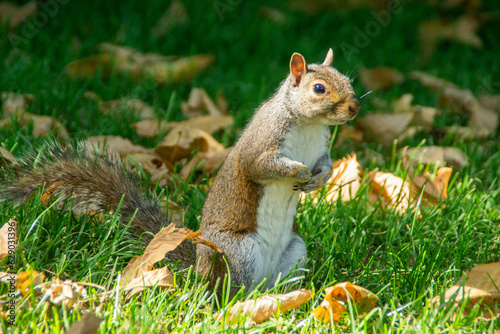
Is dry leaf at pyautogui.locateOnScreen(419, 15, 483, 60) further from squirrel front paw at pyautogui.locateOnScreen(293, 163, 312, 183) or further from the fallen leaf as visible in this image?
squirrel front paw at pyautogui.locateOnScreen(293, 163, 312, 183)

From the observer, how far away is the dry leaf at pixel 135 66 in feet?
10.2

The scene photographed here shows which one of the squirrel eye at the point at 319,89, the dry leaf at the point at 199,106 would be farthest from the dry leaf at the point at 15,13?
the squirrel eye at the point at 319,89

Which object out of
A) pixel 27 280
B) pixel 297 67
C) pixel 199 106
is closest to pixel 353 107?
pixel 297 67

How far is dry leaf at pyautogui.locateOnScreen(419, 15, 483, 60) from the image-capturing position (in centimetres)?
398

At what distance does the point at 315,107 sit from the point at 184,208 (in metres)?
0.72

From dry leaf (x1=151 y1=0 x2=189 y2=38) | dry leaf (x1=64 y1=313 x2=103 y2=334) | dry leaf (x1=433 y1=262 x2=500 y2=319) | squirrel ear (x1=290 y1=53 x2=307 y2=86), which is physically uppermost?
dry leaf (x1=151 y1=0 x2=189 y2=38)

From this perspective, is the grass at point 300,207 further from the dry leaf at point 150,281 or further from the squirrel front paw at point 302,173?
the squirrel front paw at point 302,173

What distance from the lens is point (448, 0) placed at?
4270mm

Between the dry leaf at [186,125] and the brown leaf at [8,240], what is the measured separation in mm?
1068

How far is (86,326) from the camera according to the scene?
48.9 inches

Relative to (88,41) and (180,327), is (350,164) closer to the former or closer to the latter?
(180,327)

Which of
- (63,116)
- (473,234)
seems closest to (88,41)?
(63,116)

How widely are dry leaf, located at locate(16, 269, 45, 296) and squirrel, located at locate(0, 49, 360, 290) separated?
0.40 meters

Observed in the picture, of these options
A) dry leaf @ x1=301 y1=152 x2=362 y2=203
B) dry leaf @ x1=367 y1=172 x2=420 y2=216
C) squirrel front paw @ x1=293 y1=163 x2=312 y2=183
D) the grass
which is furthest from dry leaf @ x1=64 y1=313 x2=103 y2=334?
dry leaf @ x1=367 y1=172 x2=420 y2=216
